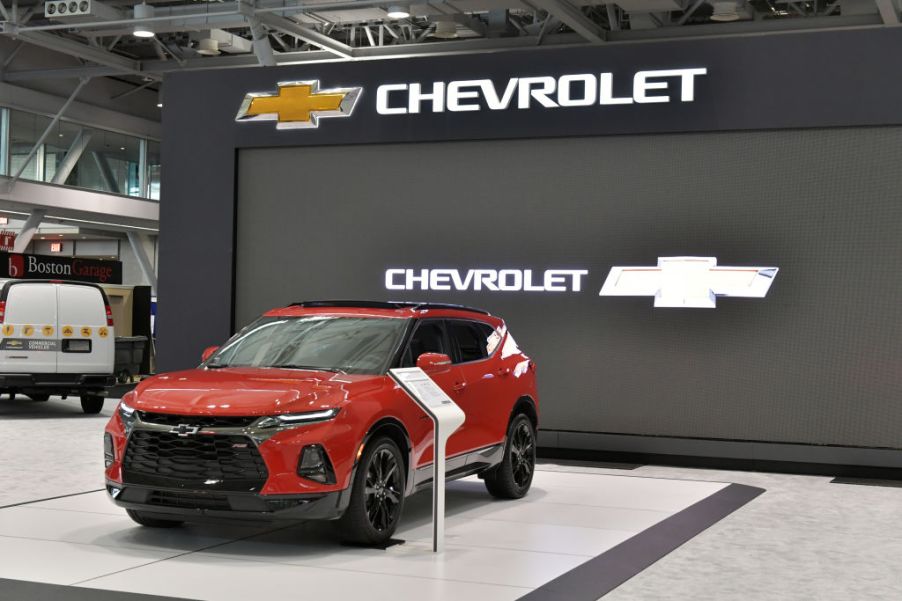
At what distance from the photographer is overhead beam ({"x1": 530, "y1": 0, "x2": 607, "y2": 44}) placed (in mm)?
20562

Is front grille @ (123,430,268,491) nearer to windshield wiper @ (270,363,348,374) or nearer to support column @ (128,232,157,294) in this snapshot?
windshield wiper @ (270,363,348,374)

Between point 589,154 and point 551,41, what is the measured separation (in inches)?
463

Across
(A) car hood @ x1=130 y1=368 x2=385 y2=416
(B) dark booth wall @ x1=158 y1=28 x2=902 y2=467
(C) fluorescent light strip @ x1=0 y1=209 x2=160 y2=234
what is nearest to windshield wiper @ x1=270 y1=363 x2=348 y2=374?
(A) car hood @ x1=130 y1=368 x2=385 y2=416

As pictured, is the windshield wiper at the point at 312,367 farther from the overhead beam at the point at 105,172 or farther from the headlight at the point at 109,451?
the overhead beam at the point at 105,172

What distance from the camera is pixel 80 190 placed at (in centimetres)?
3325

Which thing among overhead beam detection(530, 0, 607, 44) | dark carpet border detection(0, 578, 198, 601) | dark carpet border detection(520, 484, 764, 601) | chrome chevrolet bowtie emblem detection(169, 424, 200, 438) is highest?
overhead beam detection(530, 0, 607, 44)

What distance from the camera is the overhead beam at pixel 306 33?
2174 cm

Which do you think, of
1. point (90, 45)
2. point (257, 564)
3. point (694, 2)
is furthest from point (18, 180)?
point (257, 564)

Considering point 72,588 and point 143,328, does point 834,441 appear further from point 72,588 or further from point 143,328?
point 143,328

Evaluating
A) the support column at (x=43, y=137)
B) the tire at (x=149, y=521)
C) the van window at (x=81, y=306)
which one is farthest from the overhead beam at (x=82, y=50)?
the tire at (x=149, y=521)

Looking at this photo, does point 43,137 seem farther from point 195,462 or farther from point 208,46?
point 195,462

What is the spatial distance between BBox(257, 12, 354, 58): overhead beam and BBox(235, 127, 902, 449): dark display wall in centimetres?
833

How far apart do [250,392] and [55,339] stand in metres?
10.5

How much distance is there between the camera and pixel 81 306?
17.1 metres
